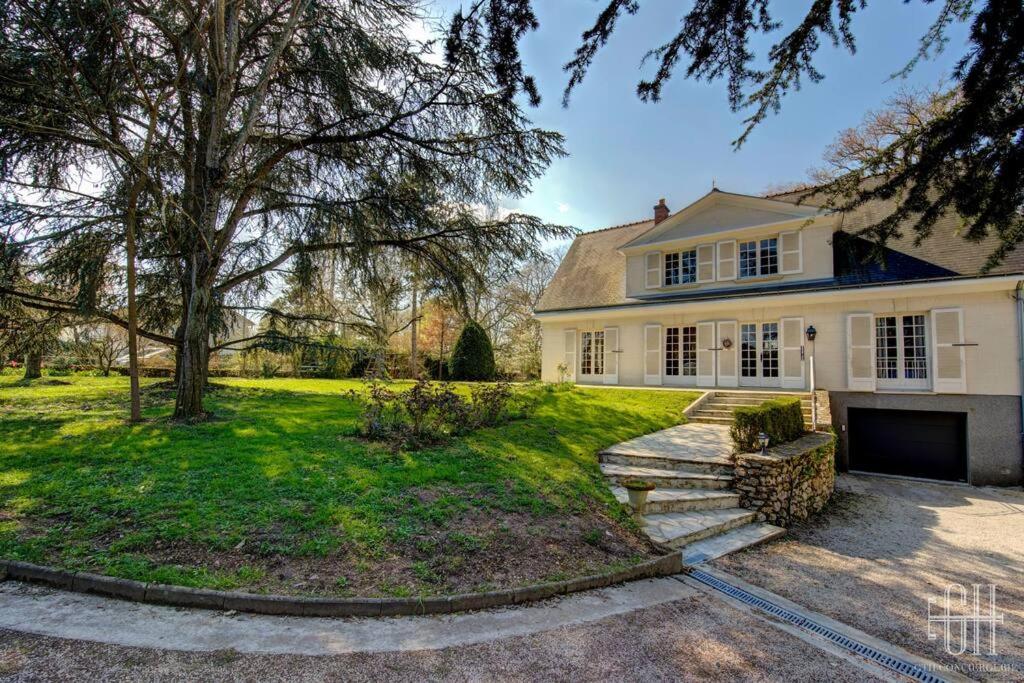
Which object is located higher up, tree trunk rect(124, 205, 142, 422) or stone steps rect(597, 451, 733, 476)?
tree trunk rect(124, 205, 142, 422)

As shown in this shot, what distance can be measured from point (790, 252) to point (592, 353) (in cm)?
737

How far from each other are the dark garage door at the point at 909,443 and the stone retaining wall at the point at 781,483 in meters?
5.85

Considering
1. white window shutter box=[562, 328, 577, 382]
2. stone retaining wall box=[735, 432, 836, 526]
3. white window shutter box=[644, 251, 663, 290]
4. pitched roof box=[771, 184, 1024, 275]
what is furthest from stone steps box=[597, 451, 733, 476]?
white window shutter box=[644, 251, 663, 290]

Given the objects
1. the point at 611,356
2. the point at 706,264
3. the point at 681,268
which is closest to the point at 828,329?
the point at 706,264

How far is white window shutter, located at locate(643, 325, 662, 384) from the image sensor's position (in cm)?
1582

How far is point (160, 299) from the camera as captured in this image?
1064cm

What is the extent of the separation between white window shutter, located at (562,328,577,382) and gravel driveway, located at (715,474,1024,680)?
990 centimetres

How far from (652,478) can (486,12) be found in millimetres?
6557

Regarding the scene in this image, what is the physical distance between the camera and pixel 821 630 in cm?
385

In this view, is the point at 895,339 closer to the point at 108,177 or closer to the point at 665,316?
the point at 665,316

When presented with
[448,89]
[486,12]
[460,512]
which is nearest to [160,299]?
[448,89]

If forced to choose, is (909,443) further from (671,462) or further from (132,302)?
(132,302)

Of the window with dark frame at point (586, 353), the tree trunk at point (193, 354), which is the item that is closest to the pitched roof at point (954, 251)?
the window with dark frame at point (586, 353)

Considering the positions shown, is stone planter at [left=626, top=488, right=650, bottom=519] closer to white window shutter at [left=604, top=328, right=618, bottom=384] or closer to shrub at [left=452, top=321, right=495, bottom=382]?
white window shutter at [left=604, top=328, right=618, bottom=384]
